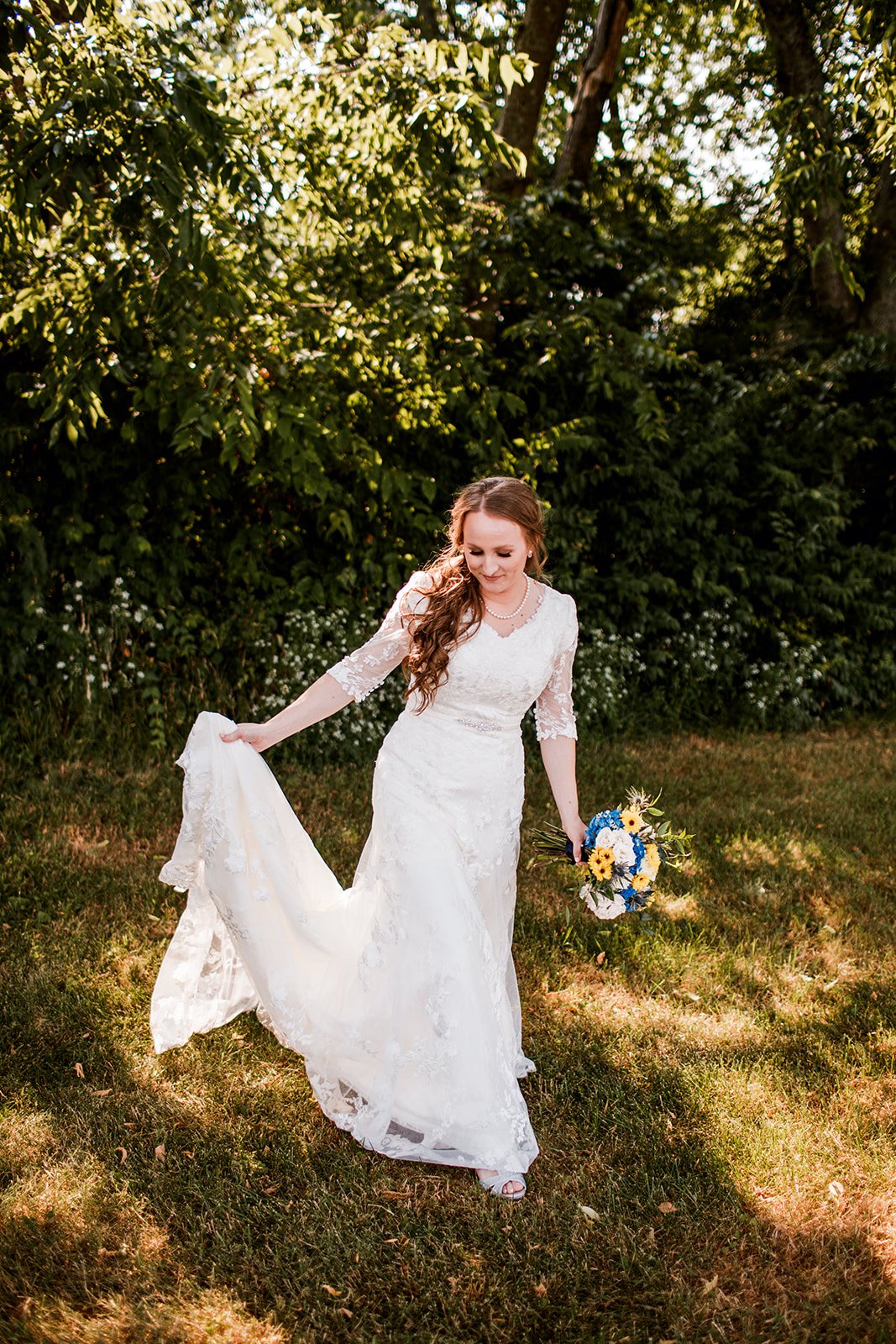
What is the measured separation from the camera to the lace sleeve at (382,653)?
139 inches

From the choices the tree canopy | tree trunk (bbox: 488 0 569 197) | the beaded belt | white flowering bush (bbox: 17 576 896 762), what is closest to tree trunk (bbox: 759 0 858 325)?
the tree canopy

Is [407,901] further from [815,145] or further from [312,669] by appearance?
[815,145]

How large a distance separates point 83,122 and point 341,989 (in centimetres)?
406

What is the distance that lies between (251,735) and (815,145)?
22.3ft

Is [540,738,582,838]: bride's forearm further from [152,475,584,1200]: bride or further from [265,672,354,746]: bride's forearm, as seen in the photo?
[265,672,354,746]: bride's forearm

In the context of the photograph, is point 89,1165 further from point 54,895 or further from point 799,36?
point 799,36

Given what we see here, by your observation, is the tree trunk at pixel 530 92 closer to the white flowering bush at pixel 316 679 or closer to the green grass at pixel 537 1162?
the white flowering bush at pixel 316 679

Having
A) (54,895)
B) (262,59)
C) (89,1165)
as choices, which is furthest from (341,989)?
(262,59)

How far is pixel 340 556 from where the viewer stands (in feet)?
26.1

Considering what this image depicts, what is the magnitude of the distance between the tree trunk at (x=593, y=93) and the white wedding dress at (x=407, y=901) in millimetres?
7769

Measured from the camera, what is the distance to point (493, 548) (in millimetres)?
3381

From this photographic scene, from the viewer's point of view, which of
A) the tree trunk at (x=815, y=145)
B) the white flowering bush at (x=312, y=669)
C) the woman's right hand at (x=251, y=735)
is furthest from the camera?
the tree trunk at (x=815, y=145)

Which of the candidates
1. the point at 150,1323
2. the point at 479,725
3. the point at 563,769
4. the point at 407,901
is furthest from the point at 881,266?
the point at 150,1323

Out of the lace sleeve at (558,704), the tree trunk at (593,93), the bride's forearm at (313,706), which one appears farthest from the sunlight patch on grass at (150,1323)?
the tree trunk at (593,93)
